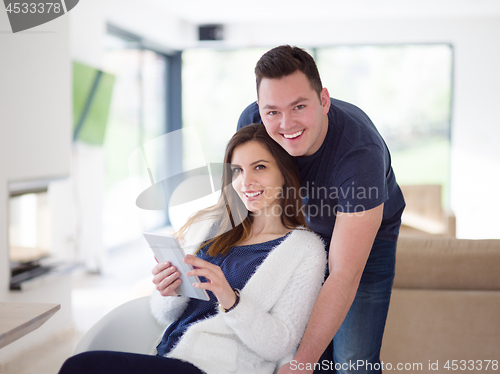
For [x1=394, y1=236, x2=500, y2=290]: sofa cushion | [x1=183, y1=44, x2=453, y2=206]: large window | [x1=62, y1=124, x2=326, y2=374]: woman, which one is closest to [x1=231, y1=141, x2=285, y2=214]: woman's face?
[x1=62, y1=124, x2=326, y2=374]: woman

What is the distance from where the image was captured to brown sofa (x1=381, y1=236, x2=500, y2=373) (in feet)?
5.17

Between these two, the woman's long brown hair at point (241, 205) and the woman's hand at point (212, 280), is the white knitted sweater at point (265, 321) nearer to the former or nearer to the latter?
the woman's hand at point (212, 280)

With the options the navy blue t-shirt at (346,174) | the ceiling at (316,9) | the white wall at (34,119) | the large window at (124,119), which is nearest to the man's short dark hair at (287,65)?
the navy blue t-shirt at (346,174)

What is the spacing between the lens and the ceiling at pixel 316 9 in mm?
4996

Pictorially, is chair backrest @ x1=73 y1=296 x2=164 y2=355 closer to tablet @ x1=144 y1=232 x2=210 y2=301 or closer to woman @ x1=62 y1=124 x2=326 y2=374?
woman @ x1=62 y1=124 x2=326 y2=374

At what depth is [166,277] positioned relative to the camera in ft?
4.01

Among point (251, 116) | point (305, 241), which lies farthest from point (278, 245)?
point (251, 116)

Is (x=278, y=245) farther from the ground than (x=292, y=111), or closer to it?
Result: closer to it

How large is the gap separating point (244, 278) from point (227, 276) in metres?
0.06

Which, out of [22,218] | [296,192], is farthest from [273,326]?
[22,218]

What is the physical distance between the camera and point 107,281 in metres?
3.67

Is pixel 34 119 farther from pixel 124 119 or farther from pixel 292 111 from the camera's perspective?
pixel 124 119

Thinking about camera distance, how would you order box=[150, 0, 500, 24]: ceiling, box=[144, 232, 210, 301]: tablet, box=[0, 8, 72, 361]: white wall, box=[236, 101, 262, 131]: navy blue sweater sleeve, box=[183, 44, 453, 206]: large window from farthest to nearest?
1. box=[183, 44, 453, 206]: large window
2. box=[150, 0, 500, 24]: ceiling
3. box=[0, 8, 72, 361]: white wall
4. box=[236, 101, 262, 131]: navy blue sweater sleeve
5. box=[144, 232, 210, 301]: tablet

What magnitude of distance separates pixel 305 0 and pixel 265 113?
13.6ft
